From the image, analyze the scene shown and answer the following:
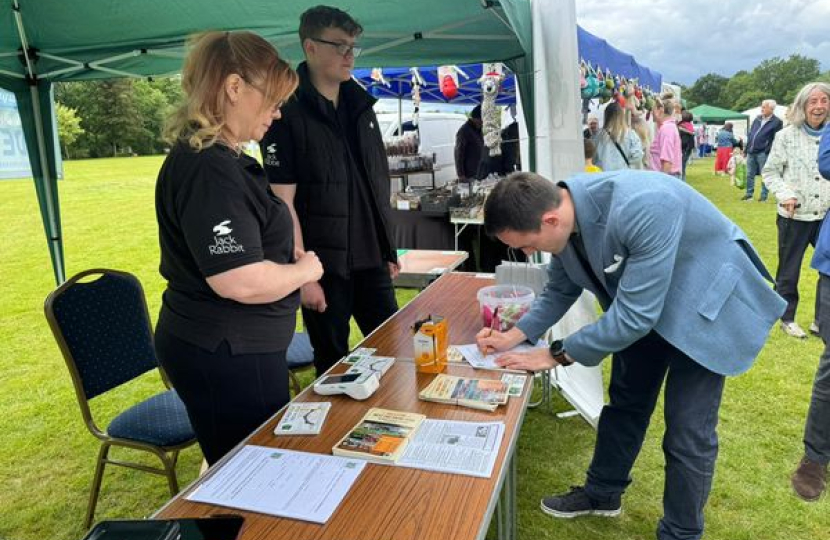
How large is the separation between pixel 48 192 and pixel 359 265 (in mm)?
2540

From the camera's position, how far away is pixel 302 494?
3.36 ft

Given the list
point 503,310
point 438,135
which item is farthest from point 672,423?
point 438,135

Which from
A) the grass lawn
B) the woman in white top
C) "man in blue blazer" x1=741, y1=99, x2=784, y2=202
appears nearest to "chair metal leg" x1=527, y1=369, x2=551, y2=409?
the grass lawn

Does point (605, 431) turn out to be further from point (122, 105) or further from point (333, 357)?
point (122, 105)

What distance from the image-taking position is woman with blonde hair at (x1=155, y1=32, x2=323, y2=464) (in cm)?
112

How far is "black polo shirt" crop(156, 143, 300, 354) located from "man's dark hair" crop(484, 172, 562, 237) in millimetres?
516

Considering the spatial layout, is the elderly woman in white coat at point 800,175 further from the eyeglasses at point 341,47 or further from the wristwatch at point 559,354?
the eyeglasses at point 341,47

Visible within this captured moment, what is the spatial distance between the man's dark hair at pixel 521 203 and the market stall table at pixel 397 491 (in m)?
0.44

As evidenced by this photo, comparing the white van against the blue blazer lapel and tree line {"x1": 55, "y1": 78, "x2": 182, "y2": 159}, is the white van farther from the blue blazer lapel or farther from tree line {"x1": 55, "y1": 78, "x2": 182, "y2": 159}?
tree line {"x1": 55, "y1": 78, "x2": 182, "y2": 159}

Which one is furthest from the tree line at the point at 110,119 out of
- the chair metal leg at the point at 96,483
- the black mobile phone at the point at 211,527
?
the black mobile phone at the point at 211,527

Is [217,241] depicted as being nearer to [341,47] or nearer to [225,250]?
[225,250]

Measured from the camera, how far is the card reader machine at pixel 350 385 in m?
1.41

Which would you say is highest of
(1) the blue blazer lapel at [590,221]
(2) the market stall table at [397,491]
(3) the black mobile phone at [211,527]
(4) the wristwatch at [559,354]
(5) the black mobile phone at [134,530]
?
(1) the blue blazer lapel at [590,221]

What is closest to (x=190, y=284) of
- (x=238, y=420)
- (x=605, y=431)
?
(x=238, y=420)
